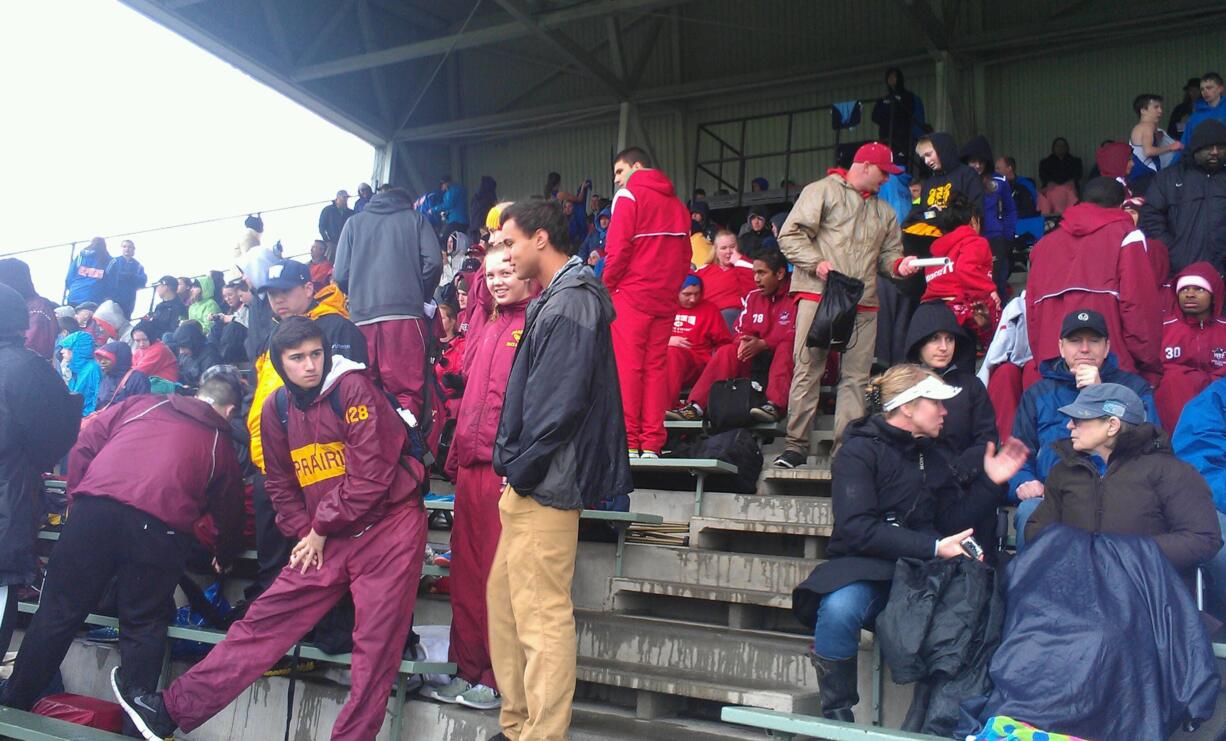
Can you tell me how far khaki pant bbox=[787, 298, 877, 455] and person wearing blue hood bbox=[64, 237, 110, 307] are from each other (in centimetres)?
1051

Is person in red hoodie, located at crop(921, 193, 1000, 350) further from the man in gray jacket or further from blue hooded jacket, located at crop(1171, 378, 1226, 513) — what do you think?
the man in gray jacket

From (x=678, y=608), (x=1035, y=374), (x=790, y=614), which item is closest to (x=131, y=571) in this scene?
(x=678, y=608)

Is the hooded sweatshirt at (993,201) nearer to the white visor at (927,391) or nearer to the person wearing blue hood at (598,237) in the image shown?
the white visor at (927,391)

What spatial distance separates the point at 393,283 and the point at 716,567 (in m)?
2.59

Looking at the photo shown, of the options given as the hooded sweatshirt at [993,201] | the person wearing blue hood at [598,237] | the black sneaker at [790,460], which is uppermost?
the person wearing blue hood at [598,237]

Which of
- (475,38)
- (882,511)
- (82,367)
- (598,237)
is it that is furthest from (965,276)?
(475,38)

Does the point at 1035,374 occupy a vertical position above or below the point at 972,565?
above

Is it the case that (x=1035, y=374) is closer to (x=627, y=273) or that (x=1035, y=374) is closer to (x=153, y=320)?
(x=627, y=273)

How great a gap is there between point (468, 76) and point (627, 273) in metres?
13.6

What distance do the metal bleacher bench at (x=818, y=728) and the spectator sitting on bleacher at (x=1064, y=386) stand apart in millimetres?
1682

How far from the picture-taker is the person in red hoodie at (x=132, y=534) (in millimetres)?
4359

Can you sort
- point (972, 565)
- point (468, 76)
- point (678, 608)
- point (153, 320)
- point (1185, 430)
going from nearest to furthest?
point (972, 565) → point (1185, 430) → point (678, 608) → point (153, 320) → point (468, 76)

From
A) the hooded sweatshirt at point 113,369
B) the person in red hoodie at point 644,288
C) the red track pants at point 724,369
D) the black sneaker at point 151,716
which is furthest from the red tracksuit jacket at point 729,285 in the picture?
the black sneaker at point 151,716

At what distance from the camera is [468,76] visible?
60.7 ft
